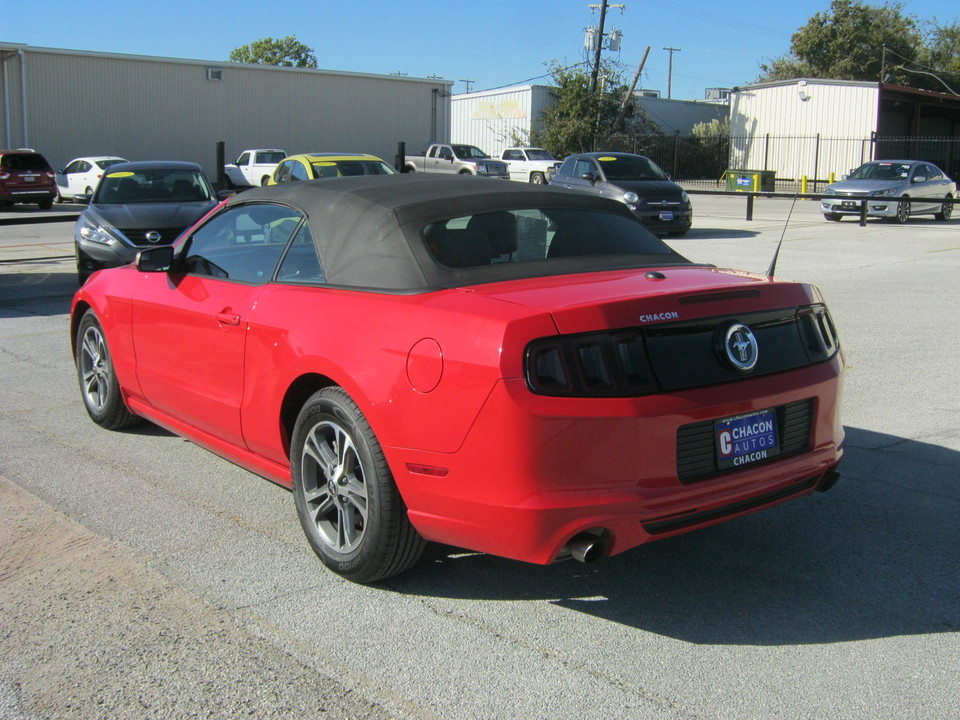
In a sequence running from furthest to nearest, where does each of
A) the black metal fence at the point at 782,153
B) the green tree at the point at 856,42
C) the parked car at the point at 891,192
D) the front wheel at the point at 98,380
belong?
the green tree at the point at 856,42 < the black metal fence at the point at 782,153 < the parked car at the point at 891,192 < the front wheel at the point at 98,380

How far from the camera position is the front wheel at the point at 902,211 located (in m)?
24.0

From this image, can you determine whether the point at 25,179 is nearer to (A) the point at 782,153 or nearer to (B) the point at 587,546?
(B) the point at 587,546

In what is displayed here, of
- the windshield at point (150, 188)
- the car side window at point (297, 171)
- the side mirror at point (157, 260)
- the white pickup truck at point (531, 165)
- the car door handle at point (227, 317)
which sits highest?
the white pickup truck at point (531, 165)

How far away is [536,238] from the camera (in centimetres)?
445

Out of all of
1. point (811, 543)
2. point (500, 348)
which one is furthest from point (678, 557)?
point (500, 348)

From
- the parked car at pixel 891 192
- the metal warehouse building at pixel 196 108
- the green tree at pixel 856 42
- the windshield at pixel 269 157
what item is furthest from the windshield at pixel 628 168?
the green tree at pixel 856 42

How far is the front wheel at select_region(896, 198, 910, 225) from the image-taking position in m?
24.0

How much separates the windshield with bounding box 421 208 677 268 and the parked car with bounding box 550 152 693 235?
15286 mm

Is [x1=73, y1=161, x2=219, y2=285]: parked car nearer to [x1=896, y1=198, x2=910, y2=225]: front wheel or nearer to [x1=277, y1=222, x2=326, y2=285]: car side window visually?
[x1=277, y1=222, x2=326, y2=285]: car side window

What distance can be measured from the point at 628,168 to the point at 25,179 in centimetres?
1994

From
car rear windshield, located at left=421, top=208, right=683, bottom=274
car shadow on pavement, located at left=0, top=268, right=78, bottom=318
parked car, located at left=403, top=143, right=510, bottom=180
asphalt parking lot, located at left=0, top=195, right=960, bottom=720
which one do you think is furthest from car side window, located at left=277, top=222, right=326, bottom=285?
parked car, located at left=403, top=143, right=510, bottom=180

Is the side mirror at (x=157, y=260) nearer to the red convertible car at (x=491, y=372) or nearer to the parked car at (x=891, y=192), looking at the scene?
the red convertible car at (x=491, y=372)

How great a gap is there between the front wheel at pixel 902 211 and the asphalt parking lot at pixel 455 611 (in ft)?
65.8

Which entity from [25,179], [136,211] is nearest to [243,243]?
[136,211]
